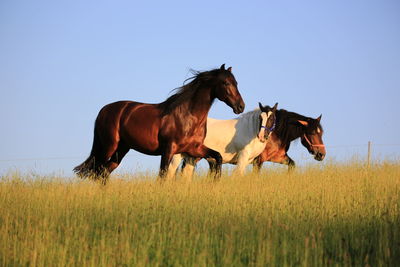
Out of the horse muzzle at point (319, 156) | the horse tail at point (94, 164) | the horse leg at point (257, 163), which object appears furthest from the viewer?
the horse muzzle at point (319, 156)

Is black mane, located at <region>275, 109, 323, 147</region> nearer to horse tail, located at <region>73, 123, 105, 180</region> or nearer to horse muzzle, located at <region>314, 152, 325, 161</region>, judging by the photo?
horse muzzle, located at <region>314, 152, 325, 161</region>

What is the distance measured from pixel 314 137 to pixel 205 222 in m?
8.23

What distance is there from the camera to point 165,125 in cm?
1106

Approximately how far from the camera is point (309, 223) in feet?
23.0

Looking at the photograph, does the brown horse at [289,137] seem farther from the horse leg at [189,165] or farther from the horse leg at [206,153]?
the horse leg at [206,153]

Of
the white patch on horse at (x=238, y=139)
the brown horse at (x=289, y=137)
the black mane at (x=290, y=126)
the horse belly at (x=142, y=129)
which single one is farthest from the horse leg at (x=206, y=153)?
the black mane at (x=290, y=126)

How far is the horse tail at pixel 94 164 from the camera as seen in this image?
1193cm

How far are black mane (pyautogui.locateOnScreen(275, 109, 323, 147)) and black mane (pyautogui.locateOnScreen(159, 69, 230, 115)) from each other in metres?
3.49

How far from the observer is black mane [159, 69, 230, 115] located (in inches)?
435

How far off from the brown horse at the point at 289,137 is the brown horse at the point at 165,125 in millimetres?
3242

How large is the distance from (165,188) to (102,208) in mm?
1999

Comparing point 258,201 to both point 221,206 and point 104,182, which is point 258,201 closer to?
point 221,206

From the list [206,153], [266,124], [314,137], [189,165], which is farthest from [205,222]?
[314,137]

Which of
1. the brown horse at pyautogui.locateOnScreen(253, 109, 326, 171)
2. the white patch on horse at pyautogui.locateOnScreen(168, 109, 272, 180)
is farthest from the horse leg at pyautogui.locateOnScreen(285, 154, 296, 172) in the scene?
the white patch on horse at pyautogui.locateOnScreen(168, 109, 272, 180)
